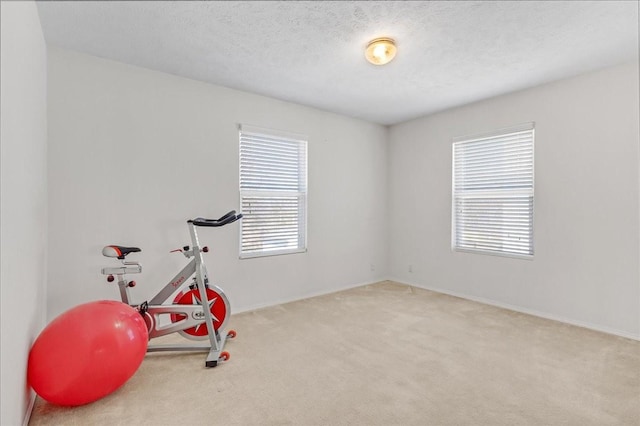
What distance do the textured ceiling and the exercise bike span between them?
4.74 feet

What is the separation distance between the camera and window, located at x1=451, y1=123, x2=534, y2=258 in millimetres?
3654

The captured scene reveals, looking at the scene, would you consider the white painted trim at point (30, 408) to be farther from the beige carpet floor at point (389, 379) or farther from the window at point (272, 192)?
the window at point (272, 192)

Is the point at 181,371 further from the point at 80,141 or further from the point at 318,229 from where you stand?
the point at 318,229

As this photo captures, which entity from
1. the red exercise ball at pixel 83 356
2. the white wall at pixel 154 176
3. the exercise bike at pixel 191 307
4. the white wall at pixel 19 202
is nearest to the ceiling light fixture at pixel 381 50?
the white wall at pixel 154 176

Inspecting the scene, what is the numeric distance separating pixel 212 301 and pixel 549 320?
3418 mm

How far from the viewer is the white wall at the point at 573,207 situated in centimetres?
295

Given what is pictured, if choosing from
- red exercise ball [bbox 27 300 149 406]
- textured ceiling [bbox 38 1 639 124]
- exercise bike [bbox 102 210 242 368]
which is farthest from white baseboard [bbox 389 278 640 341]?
red exercise ball [bbox 27 300 149 406]

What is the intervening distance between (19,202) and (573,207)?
444 cm

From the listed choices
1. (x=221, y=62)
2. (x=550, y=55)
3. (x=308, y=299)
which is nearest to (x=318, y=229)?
(x=308, y=299)

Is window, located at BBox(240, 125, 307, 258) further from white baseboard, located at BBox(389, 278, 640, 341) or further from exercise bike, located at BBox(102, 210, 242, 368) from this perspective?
white baseboard, located at BBox(389, 278, 640, 341)

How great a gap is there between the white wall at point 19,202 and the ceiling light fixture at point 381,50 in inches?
A: 85.3

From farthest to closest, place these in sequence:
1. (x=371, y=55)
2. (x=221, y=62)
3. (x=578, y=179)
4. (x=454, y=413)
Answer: (x=578, y=179) → (x=221, y=62) → (x=371, y=55) → (x=454, y=413)

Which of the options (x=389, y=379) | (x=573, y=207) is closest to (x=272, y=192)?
(x=389, y=379)

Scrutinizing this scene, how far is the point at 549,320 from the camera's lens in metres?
3.36
